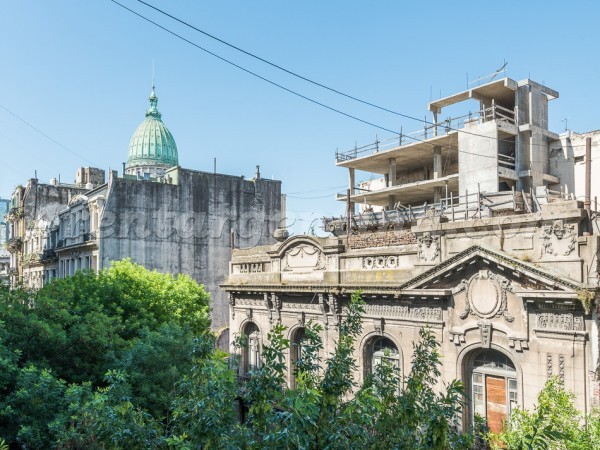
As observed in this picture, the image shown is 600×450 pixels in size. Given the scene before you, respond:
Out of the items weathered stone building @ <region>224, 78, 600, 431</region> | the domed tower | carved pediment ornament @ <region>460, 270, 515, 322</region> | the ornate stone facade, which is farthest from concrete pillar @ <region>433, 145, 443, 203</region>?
the domed tower

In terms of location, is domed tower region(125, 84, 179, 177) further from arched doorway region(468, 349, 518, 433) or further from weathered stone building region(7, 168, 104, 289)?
arched doorway region(468, 349, 518, 433)

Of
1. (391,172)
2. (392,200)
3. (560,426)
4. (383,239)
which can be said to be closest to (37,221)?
(392,200)

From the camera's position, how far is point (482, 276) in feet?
49.8

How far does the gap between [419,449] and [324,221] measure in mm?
25838

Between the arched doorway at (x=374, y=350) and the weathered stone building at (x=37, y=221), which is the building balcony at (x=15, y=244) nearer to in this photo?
the weathered stone building at (x=37, y=221)

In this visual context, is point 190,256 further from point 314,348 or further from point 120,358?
point 314,348

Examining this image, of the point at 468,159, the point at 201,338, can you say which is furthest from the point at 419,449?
the point at 468,159

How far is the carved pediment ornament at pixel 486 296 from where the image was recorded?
14.7m

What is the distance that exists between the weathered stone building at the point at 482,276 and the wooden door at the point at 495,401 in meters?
0.03

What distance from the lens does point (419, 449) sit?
21.0 feet

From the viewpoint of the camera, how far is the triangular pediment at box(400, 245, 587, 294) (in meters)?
13.4

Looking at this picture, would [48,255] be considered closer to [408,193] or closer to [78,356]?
[408,193]

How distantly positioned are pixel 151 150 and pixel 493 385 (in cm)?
5202

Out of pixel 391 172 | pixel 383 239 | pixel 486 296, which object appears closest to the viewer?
pixel 486 296
